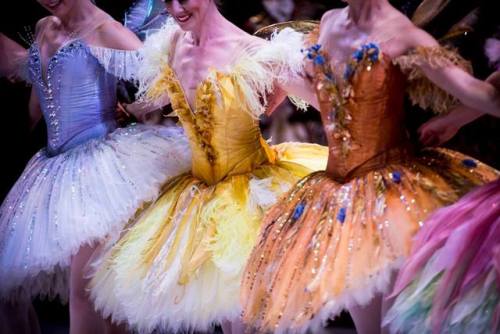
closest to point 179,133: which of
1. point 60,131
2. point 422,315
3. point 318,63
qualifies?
point 60,131

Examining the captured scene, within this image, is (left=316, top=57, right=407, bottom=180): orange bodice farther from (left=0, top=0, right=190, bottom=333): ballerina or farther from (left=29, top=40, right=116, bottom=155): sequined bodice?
(left=29, top=40, right=116, bottom=155): sequined bodice

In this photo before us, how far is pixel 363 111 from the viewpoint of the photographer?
180 cm

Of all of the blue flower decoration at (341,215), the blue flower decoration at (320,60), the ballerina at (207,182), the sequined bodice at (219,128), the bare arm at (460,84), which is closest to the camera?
the bare arm at (460,84)

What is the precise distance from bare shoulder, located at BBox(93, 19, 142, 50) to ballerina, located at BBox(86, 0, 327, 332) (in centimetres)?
11

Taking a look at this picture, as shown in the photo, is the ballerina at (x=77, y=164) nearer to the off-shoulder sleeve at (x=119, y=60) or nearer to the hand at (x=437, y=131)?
the off-shoulder sleeve at (x=119, y=60)

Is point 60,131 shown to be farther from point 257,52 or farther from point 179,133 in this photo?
point 257,52

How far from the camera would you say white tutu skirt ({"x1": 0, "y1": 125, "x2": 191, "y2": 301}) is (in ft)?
7.25

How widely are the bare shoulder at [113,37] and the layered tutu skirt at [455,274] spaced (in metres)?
1.10

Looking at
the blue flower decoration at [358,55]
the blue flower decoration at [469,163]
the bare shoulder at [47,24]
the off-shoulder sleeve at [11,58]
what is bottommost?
the off-shoulder sleeve at [11,58]

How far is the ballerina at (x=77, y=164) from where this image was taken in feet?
7.31

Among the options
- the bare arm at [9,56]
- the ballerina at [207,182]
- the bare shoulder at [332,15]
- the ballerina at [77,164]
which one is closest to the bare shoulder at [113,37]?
the ballerina at [77,164]

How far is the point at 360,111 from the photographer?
180 centimetres

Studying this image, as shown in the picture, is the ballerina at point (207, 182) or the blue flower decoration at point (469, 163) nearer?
the blue flower decoration at point (469, 163)

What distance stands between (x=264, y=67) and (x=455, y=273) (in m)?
0.79
